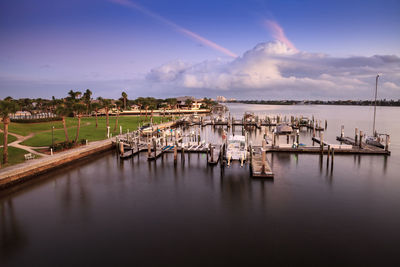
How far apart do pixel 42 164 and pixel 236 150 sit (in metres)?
23.1

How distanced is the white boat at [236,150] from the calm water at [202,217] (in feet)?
5.80

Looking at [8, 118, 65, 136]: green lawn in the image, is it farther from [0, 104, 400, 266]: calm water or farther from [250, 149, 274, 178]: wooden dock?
[250, 149, 274, 178]: wooden dock

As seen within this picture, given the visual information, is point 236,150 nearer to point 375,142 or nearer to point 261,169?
point 261,169

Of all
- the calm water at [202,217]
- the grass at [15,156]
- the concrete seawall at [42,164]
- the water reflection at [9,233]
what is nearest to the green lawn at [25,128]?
the grass at [15,156]

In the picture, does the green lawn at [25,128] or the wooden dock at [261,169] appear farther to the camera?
the green lawn at [25,128]

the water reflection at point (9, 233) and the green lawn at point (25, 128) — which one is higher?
the green lawn at point (25, 128)

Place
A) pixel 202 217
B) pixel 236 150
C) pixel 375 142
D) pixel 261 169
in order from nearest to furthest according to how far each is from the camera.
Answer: pixel 202 217 < pixel 261 169 < pixel 236 150 < pixel 375 142

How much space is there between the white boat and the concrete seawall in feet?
69.1

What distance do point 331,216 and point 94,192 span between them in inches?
860

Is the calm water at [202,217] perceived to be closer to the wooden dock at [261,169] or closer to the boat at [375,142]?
the wooden dock at [261,169]

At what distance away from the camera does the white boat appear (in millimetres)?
29172

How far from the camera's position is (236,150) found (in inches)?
1184

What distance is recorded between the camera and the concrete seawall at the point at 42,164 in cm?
2348

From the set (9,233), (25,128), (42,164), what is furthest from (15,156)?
(25,128)
